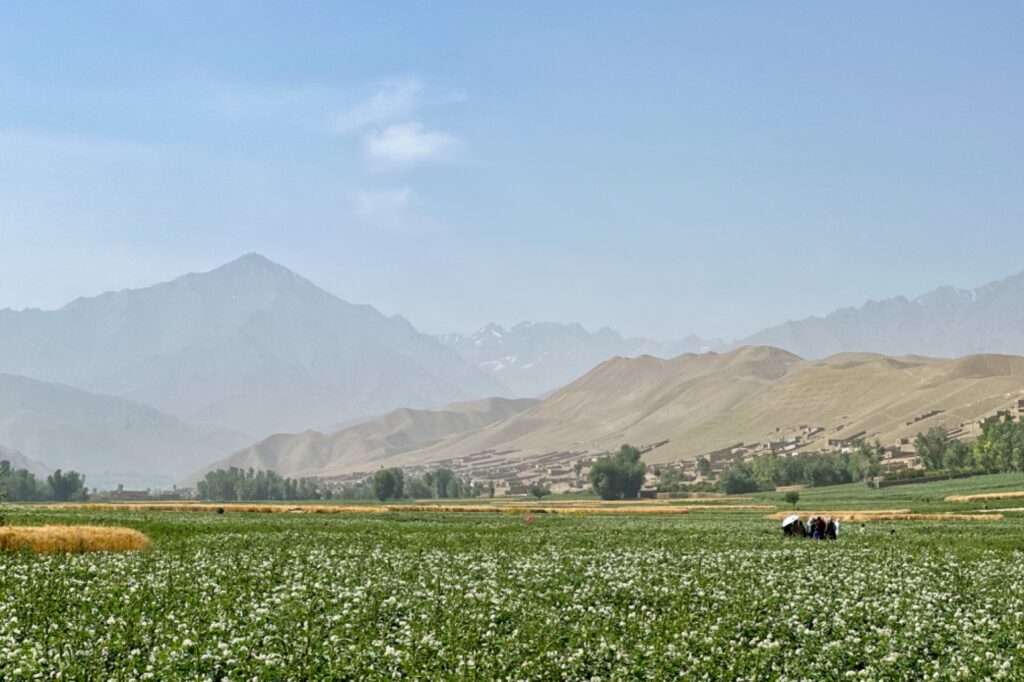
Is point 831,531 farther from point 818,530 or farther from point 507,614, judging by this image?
point 507,614

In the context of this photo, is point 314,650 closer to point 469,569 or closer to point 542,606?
point 542,606

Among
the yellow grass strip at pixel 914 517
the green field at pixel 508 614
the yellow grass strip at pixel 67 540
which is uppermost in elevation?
the yellow grass strip at pixel 67 540

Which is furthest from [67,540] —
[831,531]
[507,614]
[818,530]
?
[831,531]

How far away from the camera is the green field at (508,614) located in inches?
901

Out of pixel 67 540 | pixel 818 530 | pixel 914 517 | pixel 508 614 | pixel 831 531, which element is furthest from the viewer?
pixel 914 517

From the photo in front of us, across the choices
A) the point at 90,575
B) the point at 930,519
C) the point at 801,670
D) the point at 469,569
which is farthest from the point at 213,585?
the point at 930,519

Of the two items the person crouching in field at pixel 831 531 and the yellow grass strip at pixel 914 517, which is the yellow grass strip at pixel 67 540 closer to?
the person crouching in field at pixel 831 531

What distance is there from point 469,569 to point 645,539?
22012mm

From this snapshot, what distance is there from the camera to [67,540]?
45.8 meters

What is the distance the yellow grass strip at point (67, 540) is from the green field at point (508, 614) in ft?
6.18

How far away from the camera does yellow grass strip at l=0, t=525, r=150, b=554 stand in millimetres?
44781

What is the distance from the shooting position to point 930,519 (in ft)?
299

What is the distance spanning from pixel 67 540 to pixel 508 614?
26.1 m

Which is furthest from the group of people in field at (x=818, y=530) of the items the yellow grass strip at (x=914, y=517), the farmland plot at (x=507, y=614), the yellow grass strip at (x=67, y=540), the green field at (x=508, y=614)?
the yellow grass strip at (x=67, y=540)
